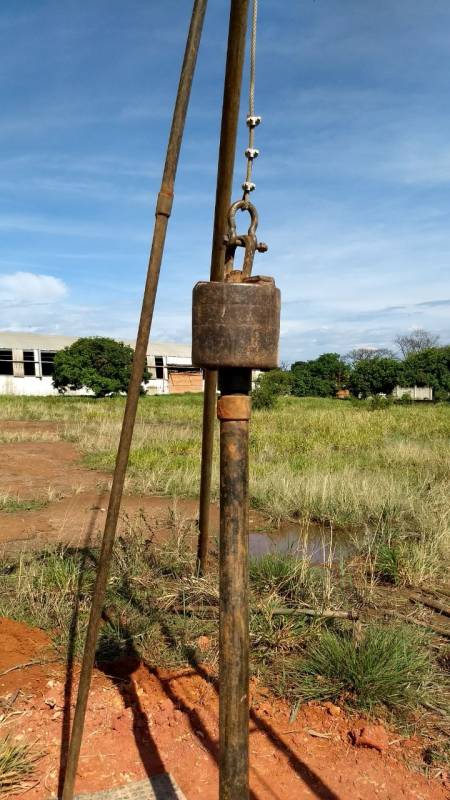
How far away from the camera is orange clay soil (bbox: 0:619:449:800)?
2.21m

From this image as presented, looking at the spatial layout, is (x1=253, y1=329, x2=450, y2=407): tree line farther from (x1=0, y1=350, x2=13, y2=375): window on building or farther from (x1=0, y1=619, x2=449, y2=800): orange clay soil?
(x1=0, y1=619, x2=449, y2=800): orange clay soil

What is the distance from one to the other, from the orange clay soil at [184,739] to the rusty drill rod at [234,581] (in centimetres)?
98

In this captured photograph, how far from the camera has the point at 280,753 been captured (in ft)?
7.79

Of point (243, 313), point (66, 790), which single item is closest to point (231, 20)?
point (243, 313)

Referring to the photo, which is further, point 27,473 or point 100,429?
point 100,429

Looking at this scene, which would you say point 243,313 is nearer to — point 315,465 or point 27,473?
point 315,465

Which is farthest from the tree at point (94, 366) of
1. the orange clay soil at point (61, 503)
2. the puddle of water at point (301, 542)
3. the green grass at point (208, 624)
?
the green grass at point (208, 624)

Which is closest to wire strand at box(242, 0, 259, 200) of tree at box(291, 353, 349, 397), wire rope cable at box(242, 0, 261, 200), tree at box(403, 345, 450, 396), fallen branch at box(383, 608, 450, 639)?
wire rope cable at box(242, 0, 261, 200)

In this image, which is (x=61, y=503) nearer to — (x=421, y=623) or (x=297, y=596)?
(x=297, y=596)

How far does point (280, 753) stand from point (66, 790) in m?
0.88

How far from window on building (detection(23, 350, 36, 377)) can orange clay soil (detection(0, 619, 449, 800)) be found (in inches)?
1710

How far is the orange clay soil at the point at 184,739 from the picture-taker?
7.23 ft

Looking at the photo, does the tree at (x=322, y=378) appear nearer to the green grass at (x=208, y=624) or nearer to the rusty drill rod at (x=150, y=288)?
the green grass at (x=208, y=624)

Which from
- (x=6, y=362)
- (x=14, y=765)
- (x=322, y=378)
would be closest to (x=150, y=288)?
(x=14, y=765)
